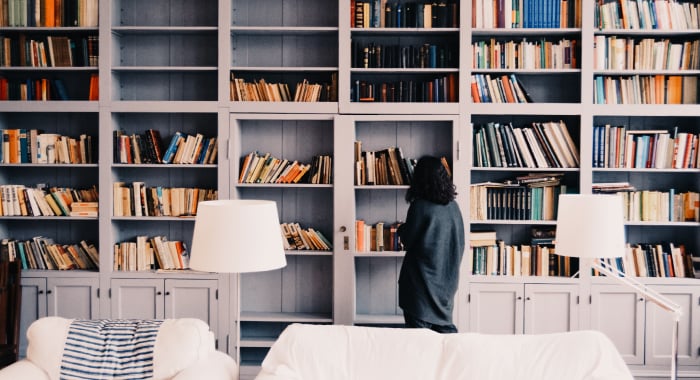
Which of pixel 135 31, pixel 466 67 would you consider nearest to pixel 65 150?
pixel 135 31

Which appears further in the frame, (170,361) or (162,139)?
(162,139)

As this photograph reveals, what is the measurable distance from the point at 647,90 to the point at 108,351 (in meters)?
4.04

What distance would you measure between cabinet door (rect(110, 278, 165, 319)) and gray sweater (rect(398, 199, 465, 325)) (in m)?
1.98

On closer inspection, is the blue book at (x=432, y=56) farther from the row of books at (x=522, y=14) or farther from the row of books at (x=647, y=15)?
the row of books at (x=647, y=15)

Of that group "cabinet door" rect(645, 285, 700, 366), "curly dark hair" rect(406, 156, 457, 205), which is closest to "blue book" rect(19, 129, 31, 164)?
"curly dark hair" rect(406, 156, 457, 205)

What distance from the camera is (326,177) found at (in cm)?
450

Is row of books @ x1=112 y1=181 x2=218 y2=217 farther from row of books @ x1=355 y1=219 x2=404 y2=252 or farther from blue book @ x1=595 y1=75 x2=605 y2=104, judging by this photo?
blue book @ x1=595 y1=75 x2=605 y2=104

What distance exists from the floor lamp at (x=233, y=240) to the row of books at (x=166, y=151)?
7.32 feet

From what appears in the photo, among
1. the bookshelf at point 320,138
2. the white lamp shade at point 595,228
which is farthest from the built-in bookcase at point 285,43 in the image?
the white lamp shade at point 595,228

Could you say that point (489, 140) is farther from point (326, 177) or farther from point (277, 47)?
point (277, 47)

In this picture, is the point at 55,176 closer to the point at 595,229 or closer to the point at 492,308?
the point at 492,308

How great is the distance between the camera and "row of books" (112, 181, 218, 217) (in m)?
4.47

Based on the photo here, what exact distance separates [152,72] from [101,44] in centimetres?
45

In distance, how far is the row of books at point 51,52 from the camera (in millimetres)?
4457
